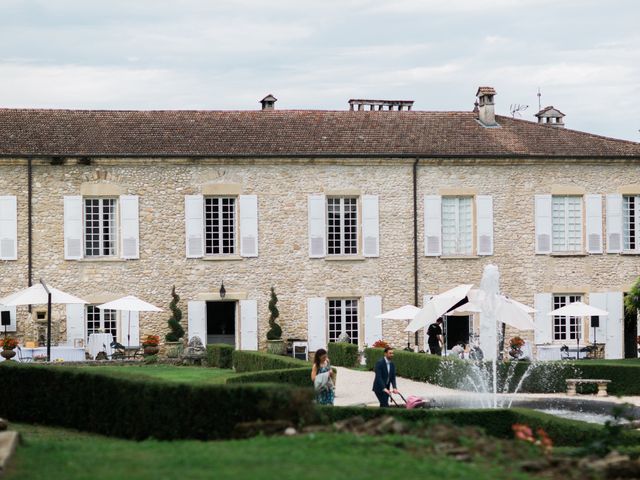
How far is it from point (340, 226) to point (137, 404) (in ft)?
60.3

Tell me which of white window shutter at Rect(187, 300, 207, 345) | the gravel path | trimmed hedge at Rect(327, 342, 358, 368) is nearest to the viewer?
the gravel path

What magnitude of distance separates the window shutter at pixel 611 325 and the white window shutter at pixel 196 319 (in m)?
9.87

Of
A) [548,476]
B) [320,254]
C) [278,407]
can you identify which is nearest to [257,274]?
[320,254]

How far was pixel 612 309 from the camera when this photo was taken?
3312 cm

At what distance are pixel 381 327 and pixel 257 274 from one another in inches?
133

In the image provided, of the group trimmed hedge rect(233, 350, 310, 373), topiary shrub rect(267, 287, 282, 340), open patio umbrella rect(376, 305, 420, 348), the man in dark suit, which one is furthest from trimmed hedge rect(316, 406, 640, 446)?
topiary shrub rect(267, 287, 282, 340)

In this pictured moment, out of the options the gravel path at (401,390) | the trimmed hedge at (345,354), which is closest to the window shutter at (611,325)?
the trimmed hedge at (345,354)

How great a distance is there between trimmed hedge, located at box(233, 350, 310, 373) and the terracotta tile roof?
6750 millimetres

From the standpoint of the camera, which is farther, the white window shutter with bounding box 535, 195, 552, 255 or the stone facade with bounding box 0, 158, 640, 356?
the white window shutter with bounding box 535, 195, 552, 255

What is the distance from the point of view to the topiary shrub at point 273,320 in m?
31.5

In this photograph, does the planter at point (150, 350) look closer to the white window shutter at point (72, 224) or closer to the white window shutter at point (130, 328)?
the white window shutter at point (130, 328)

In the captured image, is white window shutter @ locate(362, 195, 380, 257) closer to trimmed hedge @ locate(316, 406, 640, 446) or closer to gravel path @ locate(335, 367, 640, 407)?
gravel path @ locate(335, 367, 640, 407)

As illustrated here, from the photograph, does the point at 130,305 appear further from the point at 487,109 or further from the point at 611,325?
the point at 611,325

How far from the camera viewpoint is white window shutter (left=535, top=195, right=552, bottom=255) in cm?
3306
